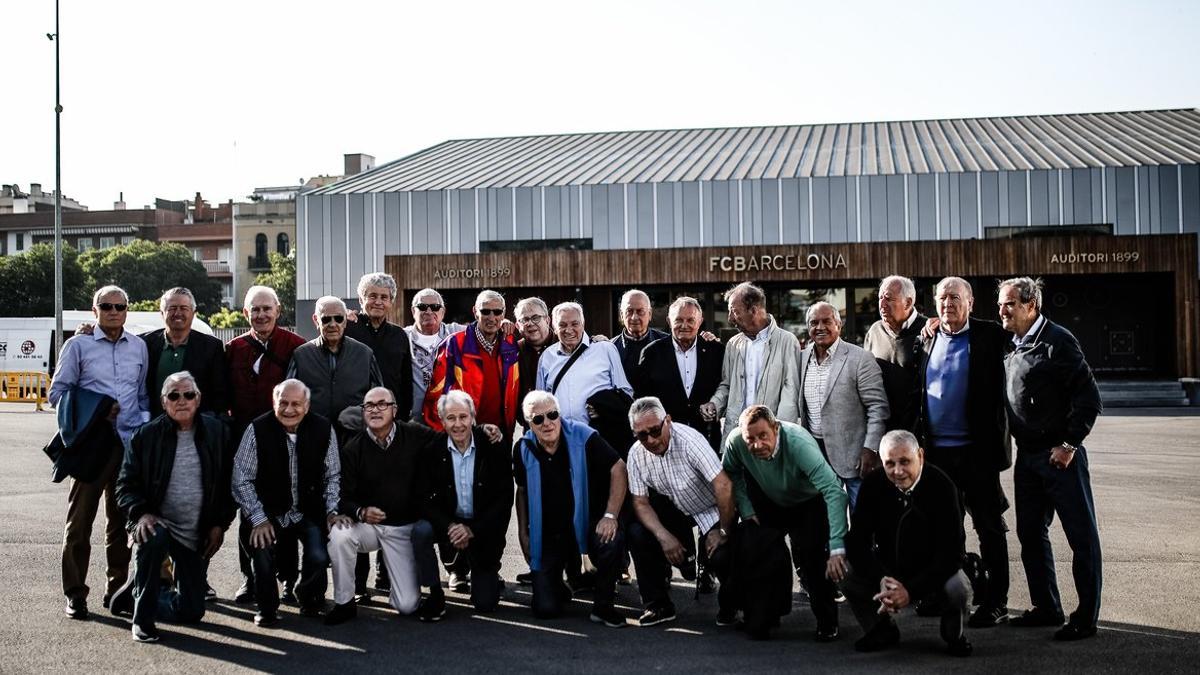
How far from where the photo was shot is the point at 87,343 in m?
6.80

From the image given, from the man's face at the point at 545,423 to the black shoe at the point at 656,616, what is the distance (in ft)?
3.92

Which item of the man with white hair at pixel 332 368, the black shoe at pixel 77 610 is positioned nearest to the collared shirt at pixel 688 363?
the man with white hair at pixel 332 368

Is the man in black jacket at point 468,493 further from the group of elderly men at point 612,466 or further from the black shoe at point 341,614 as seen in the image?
the black shoe at point 341,614

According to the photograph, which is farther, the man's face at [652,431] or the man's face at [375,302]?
the man's face at [375,302]

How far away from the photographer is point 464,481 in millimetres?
6887

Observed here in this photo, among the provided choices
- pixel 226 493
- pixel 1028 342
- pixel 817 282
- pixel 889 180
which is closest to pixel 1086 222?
pixel 889 180

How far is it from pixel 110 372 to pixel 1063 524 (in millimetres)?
5662

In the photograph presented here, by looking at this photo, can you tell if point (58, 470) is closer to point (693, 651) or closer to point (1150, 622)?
point (693, 651)

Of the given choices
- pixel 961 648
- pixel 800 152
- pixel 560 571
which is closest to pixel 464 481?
pixel 560 571

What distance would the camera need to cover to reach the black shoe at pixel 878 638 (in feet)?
18.5

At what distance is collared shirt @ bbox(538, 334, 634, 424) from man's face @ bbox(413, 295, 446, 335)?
47.4 inches

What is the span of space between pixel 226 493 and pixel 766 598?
3.27 m

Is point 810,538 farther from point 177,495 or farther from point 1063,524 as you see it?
point 177,495

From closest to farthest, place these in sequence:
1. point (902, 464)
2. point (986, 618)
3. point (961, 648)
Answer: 1. point (961, 648)
2. point (902, 464)
3. point (986, 618)
